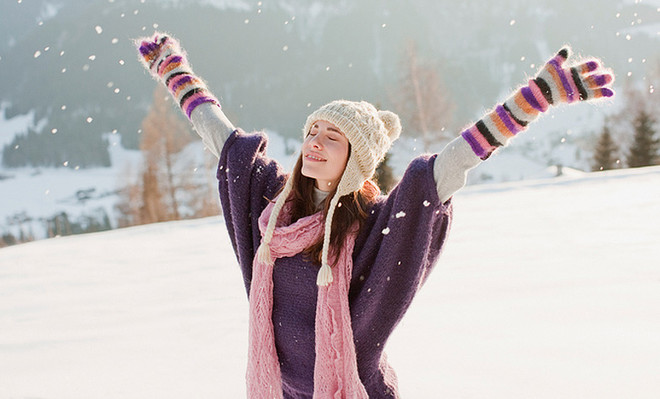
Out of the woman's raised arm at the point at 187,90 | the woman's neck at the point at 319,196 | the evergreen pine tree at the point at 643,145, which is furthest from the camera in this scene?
the evergreen pine tree at the point at 643,145

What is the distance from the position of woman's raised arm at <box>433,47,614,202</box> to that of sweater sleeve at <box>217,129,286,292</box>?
55 centimetres

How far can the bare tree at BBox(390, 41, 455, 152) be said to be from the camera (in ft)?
45.2

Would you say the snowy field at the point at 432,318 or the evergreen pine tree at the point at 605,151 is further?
the evergreen pine tree at the point at 605,151

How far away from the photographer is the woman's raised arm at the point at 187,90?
152 cm

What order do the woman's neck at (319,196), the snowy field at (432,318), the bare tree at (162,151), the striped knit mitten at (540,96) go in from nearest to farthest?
the striped knit mitten at (540,96)
the woman's neck at (319,196)
the snowy field at (432,318)
the bare tree at (162,151)

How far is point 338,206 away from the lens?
1.27 m

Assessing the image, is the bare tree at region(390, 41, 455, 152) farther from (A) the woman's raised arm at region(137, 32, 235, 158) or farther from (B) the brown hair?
(B) the brown hair

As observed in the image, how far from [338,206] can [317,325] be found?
12.7 inches

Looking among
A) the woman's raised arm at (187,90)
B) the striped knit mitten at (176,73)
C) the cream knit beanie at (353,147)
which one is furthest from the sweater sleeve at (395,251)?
the striped knit mitten at (176,73)

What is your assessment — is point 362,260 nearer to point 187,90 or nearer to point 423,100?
point 187,90

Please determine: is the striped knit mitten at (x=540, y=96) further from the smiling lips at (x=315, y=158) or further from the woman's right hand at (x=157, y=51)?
the woman's right hand at (x=157, y=51)

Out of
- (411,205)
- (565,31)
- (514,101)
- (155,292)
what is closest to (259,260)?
(411,205)

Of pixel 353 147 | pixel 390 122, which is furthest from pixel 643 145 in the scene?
pixel 353 147

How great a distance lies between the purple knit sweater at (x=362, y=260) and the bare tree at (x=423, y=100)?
12.7 meters
